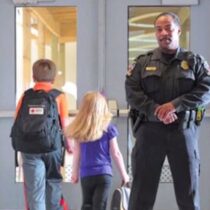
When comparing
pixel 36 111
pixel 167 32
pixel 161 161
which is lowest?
pixel 161 161

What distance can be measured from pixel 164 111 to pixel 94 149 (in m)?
0.71

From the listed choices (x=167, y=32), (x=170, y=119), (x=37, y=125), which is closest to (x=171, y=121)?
(x=170, y=119)

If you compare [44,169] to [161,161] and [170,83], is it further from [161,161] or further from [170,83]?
[170,83]

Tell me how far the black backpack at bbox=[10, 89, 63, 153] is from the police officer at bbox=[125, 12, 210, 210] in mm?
822

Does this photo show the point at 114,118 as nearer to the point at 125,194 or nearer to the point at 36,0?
the point at 125,194

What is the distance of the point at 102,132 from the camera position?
337 centimetres

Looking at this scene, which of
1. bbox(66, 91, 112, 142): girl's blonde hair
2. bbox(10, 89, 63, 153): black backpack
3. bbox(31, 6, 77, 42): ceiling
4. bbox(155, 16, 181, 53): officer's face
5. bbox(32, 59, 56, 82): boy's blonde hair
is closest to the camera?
bbox(155, 16, 181, 53): officer's face

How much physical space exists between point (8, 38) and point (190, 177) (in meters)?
2.23

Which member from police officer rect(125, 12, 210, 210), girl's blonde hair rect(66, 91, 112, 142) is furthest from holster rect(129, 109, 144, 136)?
girl's blonde hair rect(66, 91, 112, 142)

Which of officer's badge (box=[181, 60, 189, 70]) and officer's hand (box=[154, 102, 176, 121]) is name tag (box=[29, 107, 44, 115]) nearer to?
officer's hand (box=[154, 102, 176, 121])

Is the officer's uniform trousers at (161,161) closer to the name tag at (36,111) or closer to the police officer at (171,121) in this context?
the police officer at (171,121)

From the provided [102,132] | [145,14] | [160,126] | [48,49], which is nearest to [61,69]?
[48,49]

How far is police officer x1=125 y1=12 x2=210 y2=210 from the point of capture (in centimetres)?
298

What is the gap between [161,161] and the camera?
120 inches
